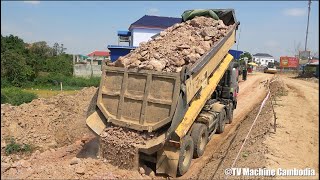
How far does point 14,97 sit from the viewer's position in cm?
1673

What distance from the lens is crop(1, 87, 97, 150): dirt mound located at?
33.9 feet

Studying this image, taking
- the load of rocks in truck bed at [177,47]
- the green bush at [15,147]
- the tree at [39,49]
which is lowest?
the green bush at [15,147]

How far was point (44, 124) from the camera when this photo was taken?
11.3 metres

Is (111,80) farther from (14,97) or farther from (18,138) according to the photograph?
(14,97)

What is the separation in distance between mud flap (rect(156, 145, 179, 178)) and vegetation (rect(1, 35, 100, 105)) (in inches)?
668

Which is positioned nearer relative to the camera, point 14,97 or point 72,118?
point 72,118

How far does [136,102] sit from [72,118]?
605cm

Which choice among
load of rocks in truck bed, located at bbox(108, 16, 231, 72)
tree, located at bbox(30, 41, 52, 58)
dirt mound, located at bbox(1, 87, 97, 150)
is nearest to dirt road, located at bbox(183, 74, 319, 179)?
load of rocks in truck bed, located at bbox(108, 16, 231, 72)

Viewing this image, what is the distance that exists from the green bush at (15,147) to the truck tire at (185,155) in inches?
203

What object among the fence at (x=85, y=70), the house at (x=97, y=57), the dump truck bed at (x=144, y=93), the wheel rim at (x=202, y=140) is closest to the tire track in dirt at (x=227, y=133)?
the wheel rim at (x=202, y=140)

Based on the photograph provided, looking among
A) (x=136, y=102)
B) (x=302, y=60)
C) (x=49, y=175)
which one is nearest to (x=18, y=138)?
(x=49, y=175)

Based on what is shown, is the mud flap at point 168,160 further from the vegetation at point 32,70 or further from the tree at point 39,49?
the tree at point 39,49

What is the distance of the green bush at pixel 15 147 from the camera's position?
9.42m

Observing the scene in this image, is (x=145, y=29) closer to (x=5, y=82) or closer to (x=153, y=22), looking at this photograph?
(x=153, y=22)
